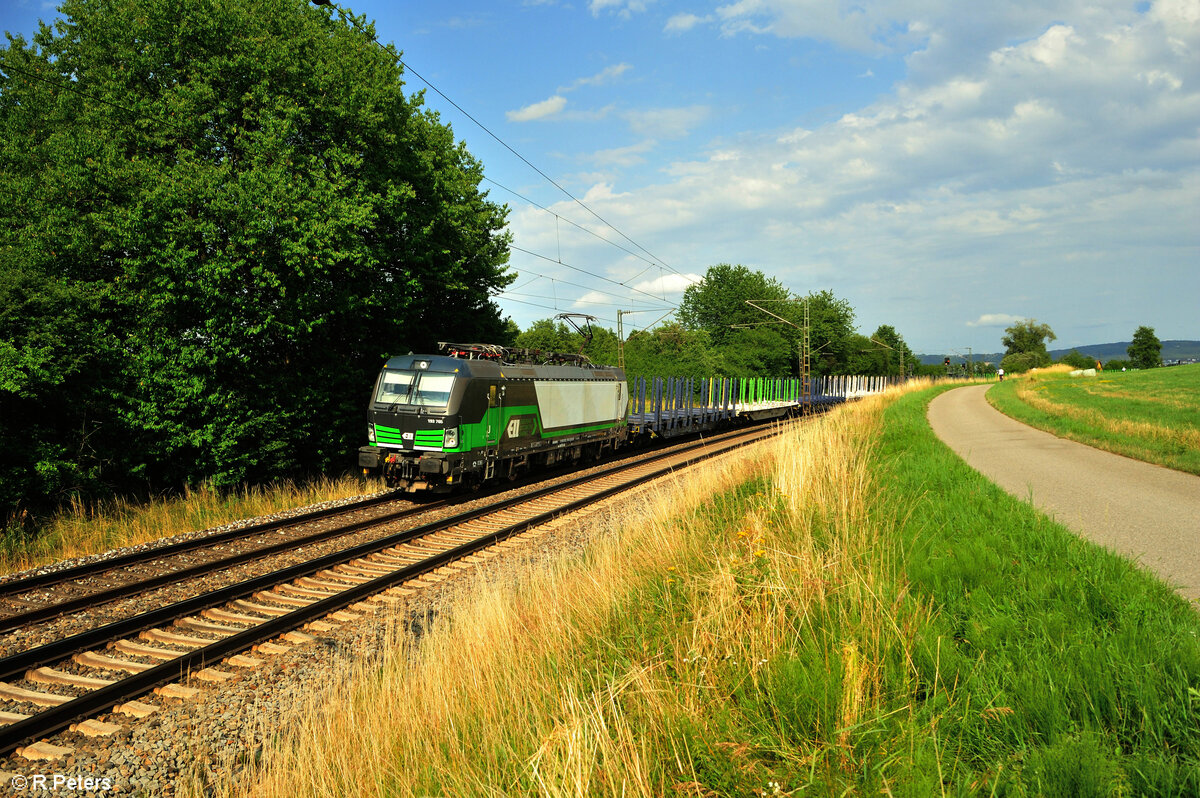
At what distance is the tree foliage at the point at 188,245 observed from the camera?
14.1 m

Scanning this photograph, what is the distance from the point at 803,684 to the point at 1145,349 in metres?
133

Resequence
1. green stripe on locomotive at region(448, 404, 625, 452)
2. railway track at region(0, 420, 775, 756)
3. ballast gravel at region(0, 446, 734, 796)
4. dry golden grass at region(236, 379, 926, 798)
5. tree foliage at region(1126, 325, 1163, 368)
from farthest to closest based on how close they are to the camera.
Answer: tree foliage at region(1126, 325, 1163, 368) < green stripe on locomotive at region(448, 404, 625, 452) < railway track at region(0, 420, 775, 756) < ballast gravel at region(0, 446, 734, 796) < dry golden grass at region(236, 379, 926, 798)

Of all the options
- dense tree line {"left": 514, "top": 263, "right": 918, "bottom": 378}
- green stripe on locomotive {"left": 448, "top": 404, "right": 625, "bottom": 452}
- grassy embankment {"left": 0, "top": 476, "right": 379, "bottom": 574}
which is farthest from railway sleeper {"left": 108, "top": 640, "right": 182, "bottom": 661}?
dense tree line {"left": 514, "top": 263, "right": 918, "bottom": 378}

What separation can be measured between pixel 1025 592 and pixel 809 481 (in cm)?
290

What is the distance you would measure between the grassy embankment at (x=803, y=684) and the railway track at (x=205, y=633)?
1911 millimetres

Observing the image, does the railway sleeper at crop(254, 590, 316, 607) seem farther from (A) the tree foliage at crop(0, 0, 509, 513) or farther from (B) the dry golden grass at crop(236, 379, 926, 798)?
(A) the tree foliage at crop(0, 0, 509, 513)

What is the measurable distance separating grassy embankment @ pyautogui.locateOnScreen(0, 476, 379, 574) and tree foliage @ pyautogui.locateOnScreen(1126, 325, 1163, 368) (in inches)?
4978

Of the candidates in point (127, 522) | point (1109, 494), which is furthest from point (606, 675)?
point (127, 522)

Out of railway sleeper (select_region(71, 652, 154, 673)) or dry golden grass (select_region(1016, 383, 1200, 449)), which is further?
dry golden grass (select_region(1016, 383, 1200, 449))

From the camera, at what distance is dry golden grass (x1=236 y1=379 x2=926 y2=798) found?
294 centimetres

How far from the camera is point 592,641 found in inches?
189

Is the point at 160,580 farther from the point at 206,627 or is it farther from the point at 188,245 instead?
the point at 188,245

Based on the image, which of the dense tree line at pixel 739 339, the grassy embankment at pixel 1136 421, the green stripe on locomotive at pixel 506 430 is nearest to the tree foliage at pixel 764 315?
the dense tree line at pixel 739 339

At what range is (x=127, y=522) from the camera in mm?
12234
